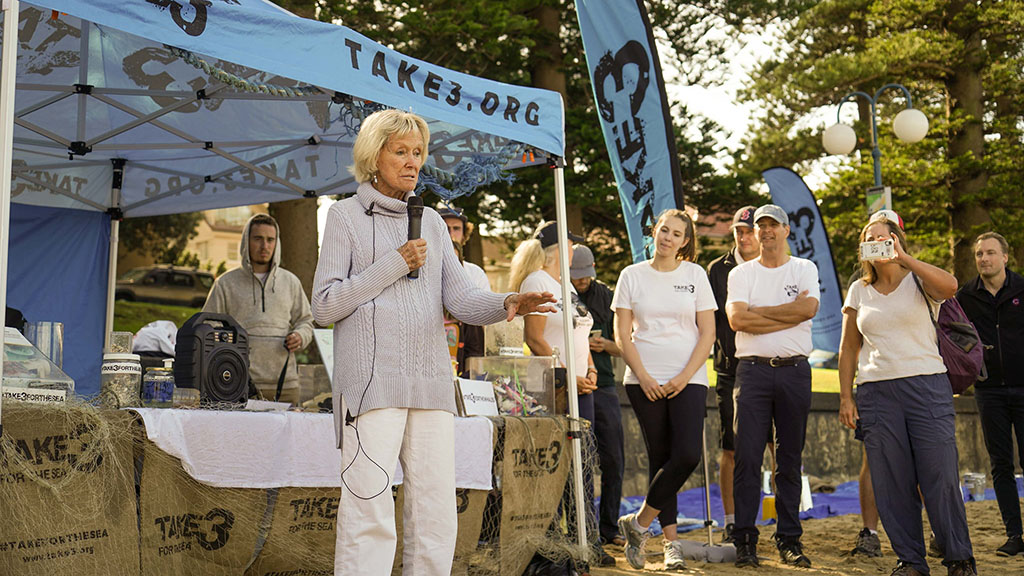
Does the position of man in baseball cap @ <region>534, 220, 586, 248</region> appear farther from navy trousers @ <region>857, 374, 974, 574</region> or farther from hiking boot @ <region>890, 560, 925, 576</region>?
hiking boot @ <region>890, 560, 925, 576</region>

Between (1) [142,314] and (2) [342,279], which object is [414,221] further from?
(1) [142,314]

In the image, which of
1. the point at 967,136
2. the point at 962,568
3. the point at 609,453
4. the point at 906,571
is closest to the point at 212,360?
the point at 609,453

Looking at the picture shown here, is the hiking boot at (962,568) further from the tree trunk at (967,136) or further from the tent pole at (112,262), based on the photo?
the tree trunk at (967,136)

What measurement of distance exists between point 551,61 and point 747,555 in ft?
34.4

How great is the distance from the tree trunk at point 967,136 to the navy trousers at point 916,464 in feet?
41.7

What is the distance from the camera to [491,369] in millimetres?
5512

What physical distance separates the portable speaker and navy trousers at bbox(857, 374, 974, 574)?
3.08 metres

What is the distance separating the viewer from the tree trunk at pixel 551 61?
14.9m

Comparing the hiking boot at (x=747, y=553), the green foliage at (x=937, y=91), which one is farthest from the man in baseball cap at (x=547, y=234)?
the green foliage at (x=937, y=91)

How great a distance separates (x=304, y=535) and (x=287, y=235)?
6360 mm

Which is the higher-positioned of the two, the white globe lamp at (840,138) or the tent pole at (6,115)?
the white globe lamp at (840,138)


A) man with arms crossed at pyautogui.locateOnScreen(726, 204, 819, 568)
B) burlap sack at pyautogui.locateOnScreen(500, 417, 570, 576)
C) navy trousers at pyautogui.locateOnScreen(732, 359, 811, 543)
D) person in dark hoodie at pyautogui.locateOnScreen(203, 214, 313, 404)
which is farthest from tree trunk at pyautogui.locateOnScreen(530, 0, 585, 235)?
burlap sack at pyautogui.locateOnScreen(500, 417, 570, 576)

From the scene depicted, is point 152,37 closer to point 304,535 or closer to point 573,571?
point 304,535

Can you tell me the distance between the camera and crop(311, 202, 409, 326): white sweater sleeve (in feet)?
11.1
